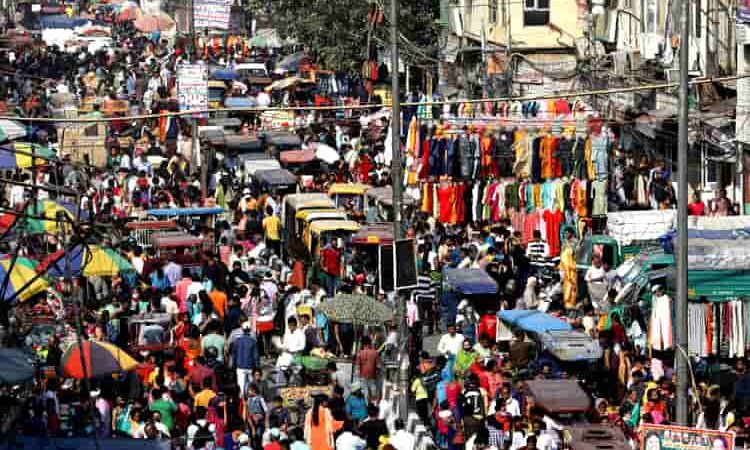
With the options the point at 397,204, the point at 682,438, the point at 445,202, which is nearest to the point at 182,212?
the point at 445,202

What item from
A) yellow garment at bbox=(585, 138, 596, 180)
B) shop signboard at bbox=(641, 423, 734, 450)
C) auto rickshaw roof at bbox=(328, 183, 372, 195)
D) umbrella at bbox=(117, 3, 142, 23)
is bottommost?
shop signboard at bbox=(641, 423, 734, 450)

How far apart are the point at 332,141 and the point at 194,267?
1402cm

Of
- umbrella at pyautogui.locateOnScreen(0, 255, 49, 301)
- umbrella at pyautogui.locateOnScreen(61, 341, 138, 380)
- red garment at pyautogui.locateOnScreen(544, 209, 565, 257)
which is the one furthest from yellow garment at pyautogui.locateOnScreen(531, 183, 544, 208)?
umbrella at pyautogui.locateOnScreen(61, 341, 138, 380)

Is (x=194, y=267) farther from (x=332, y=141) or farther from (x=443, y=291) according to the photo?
(x=332, y=141)

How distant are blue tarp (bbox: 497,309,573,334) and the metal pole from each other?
3621 mm

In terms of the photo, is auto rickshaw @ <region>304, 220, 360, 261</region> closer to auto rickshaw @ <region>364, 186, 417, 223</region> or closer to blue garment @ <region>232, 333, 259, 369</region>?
auto rickshaw @ <region>364, 186, 417, 223</region>

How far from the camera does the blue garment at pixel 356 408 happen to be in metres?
19.7

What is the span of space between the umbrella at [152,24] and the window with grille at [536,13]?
33.4 meters

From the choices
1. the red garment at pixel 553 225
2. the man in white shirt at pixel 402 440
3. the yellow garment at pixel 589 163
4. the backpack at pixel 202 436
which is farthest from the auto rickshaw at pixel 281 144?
the man in white shirt at pixel 402 440

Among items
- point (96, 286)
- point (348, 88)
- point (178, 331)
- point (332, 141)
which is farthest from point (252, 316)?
point (348, 88)

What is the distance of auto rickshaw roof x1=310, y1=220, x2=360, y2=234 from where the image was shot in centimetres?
2850

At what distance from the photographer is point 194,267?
91.7ft

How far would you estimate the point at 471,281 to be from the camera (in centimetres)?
2469

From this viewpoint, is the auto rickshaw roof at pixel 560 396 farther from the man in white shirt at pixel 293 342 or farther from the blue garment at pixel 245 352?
the man in white shirt at pixel 293 342
